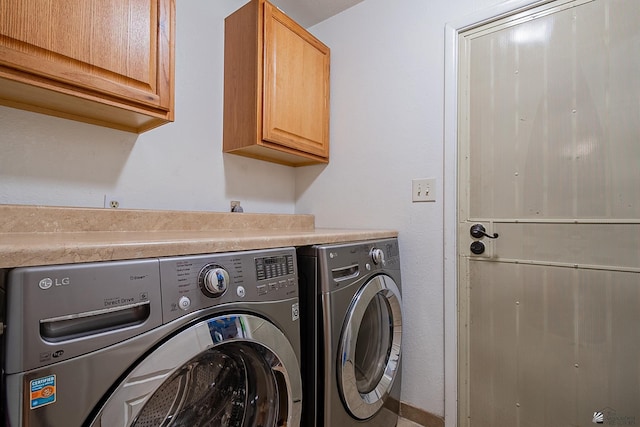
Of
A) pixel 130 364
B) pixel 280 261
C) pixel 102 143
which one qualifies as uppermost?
pixel 102 143

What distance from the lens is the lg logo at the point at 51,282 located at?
0.52m

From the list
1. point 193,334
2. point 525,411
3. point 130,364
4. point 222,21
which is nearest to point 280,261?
point 193,334

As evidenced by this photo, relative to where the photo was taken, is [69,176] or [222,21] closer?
[69,176]

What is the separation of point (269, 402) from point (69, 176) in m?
1.14

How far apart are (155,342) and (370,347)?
1098 mm

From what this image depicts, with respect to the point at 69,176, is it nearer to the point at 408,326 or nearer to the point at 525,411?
the point at 408,326

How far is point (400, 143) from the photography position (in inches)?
67.9

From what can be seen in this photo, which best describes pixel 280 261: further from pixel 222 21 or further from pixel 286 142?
pixel 222 21

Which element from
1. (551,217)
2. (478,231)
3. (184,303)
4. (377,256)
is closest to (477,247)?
(478,231)

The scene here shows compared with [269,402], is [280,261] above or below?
above

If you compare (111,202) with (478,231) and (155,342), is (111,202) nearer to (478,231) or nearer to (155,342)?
(155,342)

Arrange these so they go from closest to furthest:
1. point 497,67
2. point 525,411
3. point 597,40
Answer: point 597,40 < point 525,411 < point 497,67

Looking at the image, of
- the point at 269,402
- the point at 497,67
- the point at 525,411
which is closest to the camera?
the point at 269,402

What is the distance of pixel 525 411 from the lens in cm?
134
